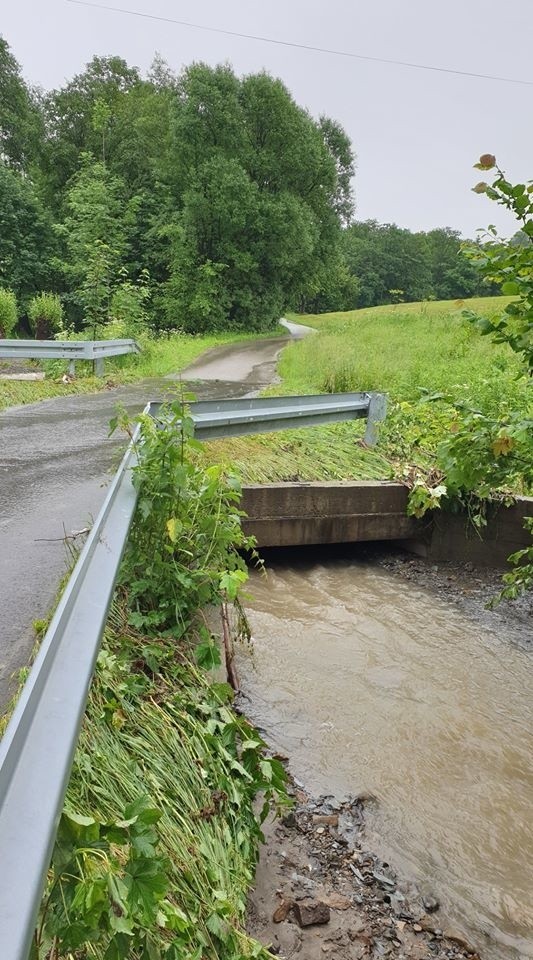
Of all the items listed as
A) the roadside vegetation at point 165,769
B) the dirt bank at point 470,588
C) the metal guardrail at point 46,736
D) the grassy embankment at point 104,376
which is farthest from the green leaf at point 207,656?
the grassy embankment at point 104,376

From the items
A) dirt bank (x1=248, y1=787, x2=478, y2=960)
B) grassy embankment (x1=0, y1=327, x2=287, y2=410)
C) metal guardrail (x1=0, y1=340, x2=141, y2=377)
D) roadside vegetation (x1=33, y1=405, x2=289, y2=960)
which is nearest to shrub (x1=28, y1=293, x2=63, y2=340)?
grassy embankment (x1=0, y1=327, x2=287, y2=410)

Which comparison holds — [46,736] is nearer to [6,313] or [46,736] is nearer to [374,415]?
[374,415]

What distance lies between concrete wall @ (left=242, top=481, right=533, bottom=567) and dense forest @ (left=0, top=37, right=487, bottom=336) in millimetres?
25328

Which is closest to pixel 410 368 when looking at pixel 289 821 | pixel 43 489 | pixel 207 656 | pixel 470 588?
pixel 470 588

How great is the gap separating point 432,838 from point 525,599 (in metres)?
3.89

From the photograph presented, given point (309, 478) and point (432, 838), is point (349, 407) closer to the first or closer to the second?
point (309, 478)

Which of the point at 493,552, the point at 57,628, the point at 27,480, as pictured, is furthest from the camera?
the point at 493,552

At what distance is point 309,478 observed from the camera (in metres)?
7.39

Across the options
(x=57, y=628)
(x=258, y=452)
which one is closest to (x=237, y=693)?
(x=57, y=628)

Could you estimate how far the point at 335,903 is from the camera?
2.88 meters

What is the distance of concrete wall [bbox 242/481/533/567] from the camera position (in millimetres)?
7004

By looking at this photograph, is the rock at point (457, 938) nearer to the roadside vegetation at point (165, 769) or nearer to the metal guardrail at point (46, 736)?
the roadside vegetation at point (165, 769)

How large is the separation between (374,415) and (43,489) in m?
4.21

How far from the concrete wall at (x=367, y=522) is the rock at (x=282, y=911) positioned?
4.36 meters
